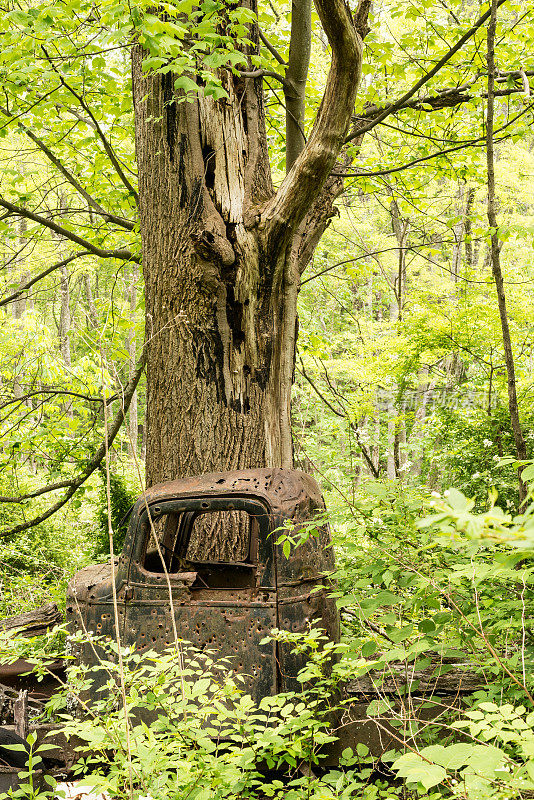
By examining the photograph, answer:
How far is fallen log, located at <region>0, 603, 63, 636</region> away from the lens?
4.68 metres

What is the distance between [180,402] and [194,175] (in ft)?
5.10

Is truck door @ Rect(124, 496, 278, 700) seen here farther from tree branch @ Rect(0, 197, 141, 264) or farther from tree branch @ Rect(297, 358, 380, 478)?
tree branch @ Rect(297, 358, 380, 478)

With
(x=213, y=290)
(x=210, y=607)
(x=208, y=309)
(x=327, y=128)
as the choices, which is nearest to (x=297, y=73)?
(x=327, y=128)

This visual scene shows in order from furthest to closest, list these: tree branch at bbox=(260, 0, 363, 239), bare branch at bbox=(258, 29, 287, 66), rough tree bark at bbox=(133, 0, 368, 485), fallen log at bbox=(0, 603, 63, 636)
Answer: bare branch at bbox=(258, 29, 287, 66) → fallen log at bbox=(0, 603, 63, 636) → rough tree bark at bbox=(133, 0, 368, 485) → tree branch at bbox=(260, 0, 363, 239)

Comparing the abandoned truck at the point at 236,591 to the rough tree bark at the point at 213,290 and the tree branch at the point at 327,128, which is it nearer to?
the rough tree bark at the point at 213,290

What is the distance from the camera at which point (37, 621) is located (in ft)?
15.7

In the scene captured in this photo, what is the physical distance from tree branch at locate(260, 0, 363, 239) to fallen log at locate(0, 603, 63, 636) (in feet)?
10.9

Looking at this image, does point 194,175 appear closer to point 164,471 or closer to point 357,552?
point 164,471

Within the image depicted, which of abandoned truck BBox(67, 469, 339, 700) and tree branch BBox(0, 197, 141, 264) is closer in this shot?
abandoned truck BBox(67, 469, 339, 700)

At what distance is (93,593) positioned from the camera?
3.48 m

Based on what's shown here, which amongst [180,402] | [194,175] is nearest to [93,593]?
[180,402]

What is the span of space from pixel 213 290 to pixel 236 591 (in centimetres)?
194

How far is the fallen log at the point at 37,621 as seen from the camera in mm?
4680

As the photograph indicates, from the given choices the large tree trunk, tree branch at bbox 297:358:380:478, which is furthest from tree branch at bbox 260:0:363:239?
tree branch at bbox 297:358:380:478
